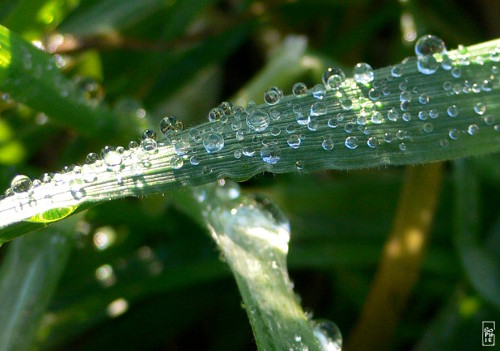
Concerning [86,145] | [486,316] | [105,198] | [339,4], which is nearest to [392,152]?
[105,198]

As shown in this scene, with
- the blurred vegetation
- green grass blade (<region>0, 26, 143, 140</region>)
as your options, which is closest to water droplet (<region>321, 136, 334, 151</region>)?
green grass blade (<region>0, 26, 143, 140</region>)

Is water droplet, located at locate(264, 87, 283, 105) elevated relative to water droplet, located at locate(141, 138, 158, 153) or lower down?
elevated

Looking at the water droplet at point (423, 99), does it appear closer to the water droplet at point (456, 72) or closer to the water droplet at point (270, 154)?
the water droplet at point (456, 72)

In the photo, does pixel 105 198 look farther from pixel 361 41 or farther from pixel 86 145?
pixel 361 41

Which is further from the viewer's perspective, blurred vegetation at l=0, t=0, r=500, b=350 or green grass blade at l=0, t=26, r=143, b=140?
blurred vegetation at l=0, t=0, r=500, b=350

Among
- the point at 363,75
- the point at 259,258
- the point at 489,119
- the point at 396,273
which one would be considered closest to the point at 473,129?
the point at 489,119

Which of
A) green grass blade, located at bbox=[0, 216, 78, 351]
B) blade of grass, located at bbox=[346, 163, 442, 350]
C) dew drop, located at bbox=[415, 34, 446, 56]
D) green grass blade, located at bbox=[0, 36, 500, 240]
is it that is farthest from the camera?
blade of grass, located at bbox=[346, 163, 442, 350]

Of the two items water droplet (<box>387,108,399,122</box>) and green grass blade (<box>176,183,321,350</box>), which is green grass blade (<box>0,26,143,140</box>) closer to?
green grass blade (<box>176,183,321,350</box>)

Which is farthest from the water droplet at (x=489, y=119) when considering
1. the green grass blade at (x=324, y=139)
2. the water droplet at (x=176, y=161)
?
the water droplet at (x=176, y=161)
